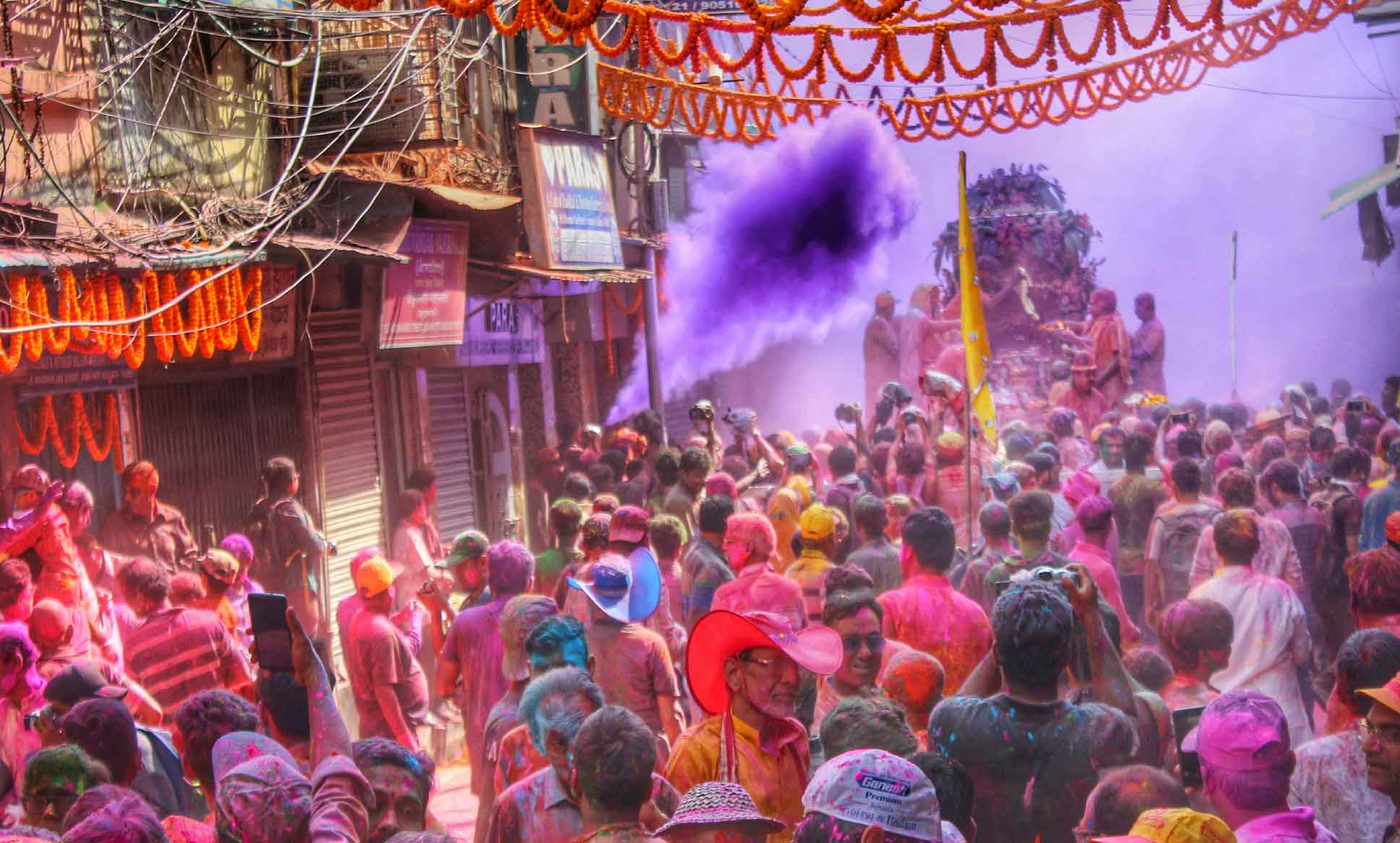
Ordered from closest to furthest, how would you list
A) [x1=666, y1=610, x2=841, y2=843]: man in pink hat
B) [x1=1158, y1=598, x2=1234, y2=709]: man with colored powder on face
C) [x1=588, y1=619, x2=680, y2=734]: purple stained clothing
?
[x1=666, y1=610, x2=841, y2=843]: man in pink hat < [x1=1158, y1=598, x2=1234, y2=709]: man with colored powder on face < [x1=588, y1=619, x2=680, y2=734]: purple stained clothing

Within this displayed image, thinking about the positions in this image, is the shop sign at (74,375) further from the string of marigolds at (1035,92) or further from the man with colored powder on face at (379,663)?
the string of marigolds at (1035,92)

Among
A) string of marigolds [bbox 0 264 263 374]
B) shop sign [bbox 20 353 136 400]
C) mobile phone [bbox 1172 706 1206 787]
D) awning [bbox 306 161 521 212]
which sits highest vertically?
awning [bbox 306 161 521 212]

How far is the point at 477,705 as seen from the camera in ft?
20.9

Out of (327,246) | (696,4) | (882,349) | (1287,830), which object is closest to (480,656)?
(1287,830)

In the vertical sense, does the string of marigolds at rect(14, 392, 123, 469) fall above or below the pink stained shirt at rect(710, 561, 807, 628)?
above

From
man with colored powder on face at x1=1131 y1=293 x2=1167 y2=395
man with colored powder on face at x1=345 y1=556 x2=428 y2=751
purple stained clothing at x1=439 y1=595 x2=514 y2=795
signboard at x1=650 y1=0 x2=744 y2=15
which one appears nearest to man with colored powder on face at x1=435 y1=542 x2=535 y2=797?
purple stained clothing at x1=439 y1=595 x2=514 y2=795

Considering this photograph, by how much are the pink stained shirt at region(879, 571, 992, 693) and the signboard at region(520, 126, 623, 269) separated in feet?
24.0

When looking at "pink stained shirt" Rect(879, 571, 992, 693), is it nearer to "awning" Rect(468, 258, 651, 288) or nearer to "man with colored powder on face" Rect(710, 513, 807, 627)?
"man with colored powder on face" Rect(710, 513, 807, 627)

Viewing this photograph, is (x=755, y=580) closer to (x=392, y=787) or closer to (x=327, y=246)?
(x=392, y=787)

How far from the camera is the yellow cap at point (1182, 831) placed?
10.5ft

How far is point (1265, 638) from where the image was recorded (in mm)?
5656

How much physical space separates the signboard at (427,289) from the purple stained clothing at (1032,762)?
24.8ft

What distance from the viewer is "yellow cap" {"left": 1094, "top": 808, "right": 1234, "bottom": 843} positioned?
3188mm

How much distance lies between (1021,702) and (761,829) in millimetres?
951
